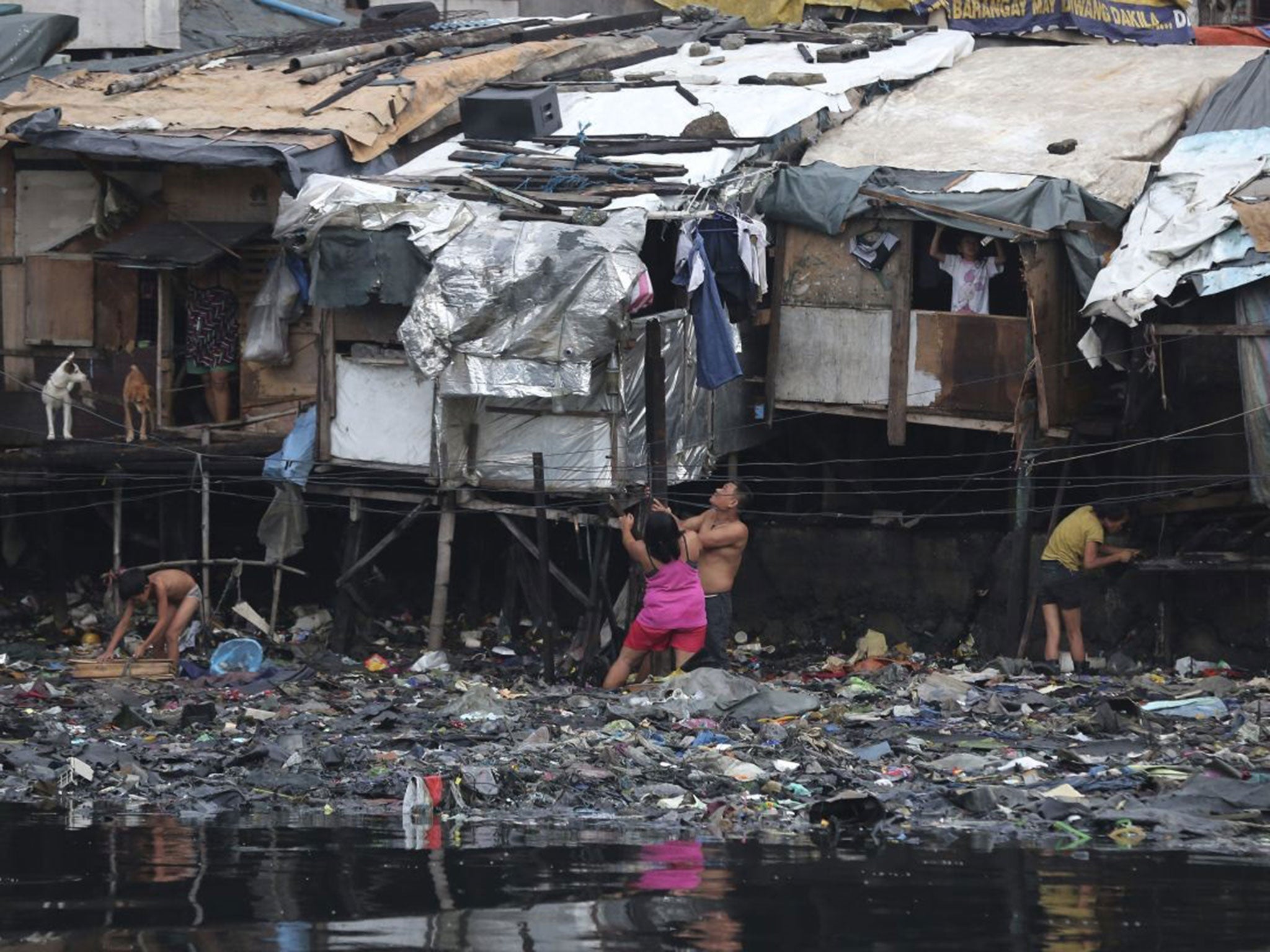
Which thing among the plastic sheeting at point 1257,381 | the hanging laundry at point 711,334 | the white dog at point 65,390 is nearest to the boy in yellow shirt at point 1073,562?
the plastic sheeting at point 1257,381

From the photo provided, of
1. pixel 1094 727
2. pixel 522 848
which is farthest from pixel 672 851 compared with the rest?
pixel 1094 727

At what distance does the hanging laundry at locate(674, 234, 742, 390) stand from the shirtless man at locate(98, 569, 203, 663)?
14.8ft

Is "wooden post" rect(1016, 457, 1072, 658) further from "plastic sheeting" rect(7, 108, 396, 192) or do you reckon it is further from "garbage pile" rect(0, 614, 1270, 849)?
"plastic sheeting" rect(7, 108, 396, 192)

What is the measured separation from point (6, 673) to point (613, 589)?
209 inches

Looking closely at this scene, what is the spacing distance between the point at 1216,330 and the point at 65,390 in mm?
9757

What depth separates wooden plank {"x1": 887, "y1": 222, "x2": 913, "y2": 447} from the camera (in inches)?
747

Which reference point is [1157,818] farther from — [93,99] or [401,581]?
[93,99]

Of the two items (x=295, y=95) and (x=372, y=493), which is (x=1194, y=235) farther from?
(x=295, y=95)

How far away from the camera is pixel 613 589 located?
68.6 ft

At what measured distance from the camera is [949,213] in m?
18.5

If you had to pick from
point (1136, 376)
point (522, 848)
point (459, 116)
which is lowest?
point (522, 848)

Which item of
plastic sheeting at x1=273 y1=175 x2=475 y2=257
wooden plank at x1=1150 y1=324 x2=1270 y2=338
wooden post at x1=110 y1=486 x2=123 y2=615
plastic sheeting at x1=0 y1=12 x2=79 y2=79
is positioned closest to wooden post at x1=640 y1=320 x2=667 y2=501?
plastic sheeting at x1=273 y1=175 x2=475 y2=257

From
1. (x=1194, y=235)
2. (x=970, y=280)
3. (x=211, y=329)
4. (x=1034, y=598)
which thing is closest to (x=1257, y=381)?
(x=1194, y=235)

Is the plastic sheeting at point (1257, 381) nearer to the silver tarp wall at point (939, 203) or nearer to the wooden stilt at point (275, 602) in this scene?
the silver tarp wall at point (939, 203)
